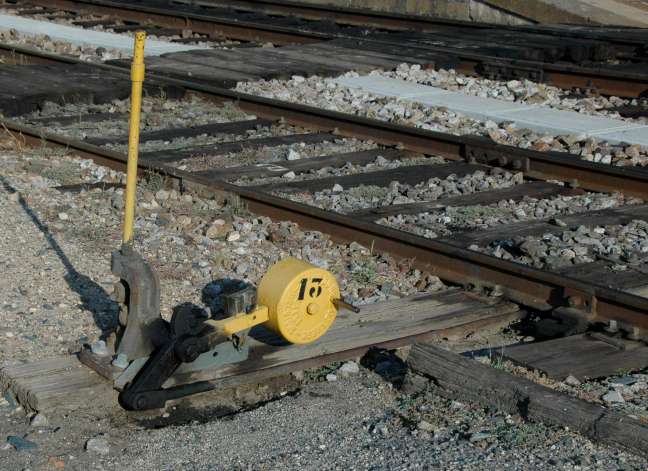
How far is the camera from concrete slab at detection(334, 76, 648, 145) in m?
10.2

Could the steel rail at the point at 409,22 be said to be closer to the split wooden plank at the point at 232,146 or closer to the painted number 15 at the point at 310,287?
the split wooden plank at the point at 232,146

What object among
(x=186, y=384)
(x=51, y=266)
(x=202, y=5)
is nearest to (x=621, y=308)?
(x=186, y=384)

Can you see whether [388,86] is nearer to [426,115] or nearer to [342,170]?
[426,115]

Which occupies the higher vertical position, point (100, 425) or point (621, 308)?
point (621, 308)

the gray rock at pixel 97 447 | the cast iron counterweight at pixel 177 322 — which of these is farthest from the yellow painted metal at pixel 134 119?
the gray rock at pixel 97 447

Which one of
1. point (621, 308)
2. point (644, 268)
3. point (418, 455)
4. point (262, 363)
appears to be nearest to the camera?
point (418, 455)

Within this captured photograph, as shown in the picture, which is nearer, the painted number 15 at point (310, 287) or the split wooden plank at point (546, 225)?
the painted number 15 at point (310, 287)

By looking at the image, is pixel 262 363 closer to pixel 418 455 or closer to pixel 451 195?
pixel 418 455

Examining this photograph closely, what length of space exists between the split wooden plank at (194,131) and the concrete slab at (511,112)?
1.80m

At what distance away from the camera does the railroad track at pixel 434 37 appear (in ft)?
43.5

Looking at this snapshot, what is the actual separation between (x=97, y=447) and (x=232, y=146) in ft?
17.5

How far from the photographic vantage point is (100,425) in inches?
187

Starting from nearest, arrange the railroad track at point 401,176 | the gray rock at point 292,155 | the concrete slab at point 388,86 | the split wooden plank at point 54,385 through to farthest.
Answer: the split wooden plank at point 54,385, the railroad track at point 401,176, the gray rock at point 292,155, the concrete slab at point 388,86

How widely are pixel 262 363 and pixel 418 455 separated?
1062 mm
